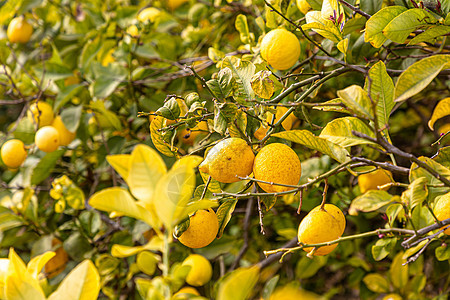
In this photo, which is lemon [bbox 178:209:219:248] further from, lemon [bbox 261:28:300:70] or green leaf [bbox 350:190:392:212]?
lemon [bbox 261:28:300:70]

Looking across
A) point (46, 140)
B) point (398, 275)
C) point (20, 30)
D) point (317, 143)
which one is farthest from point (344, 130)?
point (20, 30)

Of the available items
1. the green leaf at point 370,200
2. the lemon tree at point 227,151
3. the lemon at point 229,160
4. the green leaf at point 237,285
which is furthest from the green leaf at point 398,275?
the green leaf at point 237,285

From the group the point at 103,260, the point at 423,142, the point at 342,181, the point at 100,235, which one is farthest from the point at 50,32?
the point at 423,142

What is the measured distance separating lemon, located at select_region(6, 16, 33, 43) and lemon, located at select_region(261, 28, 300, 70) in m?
1.36

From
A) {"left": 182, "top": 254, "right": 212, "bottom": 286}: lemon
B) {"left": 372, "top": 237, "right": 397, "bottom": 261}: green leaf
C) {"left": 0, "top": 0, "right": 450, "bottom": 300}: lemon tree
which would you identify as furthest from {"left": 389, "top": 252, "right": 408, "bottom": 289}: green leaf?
{"left": 182, "top": 254, "right": 212, "bottom": 286}: lemon

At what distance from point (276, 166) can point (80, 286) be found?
330 mm

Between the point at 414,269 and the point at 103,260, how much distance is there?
1.00m

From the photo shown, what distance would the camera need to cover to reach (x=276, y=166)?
65 cm

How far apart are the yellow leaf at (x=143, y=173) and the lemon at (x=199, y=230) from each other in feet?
0.79

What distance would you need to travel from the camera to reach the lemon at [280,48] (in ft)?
2.74

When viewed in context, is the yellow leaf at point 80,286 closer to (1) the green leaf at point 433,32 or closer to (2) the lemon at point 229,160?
(2) the lemon at point 229,160

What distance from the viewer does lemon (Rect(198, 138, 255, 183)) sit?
2.16ft

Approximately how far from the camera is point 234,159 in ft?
2.18

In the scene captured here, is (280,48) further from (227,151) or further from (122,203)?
(122,203)
